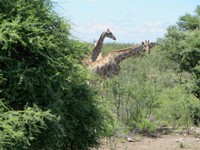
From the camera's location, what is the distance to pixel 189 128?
433 inches

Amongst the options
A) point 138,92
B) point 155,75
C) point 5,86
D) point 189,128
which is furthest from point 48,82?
point 155,75

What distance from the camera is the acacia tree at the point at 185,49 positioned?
41.4ft

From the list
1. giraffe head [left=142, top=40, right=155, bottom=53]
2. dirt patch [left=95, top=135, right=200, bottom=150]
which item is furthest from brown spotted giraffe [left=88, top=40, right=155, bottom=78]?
dirt patch [left=95, top=135, right=200, bottom=150]

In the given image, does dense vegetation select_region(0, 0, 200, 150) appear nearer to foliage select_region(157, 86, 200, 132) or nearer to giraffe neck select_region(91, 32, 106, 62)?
foliage select_region(157, 86, 200, 132)

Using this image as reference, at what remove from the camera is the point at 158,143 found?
9.48 m

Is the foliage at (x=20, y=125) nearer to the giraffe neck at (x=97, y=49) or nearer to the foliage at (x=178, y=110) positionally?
the foliage at (x=178, y=110)

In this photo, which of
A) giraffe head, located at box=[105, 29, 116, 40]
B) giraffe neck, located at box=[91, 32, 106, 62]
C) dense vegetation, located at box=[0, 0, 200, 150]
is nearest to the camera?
dense vegetation, located at box=[0, 0, 200, 150]

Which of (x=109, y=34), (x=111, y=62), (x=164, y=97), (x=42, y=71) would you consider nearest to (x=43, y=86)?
(x=42, y=71)

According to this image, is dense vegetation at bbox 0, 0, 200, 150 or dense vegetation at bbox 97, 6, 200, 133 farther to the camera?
dense vegetation at bbox 97, 6, 200, 133

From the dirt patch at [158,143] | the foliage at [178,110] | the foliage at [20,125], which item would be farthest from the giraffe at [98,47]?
the foliage at [20,125]

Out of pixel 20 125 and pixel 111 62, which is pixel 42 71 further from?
pixel 111 62

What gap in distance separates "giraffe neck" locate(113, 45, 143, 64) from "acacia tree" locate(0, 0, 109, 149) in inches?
321

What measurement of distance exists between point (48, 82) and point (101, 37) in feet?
34.6

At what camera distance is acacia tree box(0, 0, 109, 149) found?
411 cm
